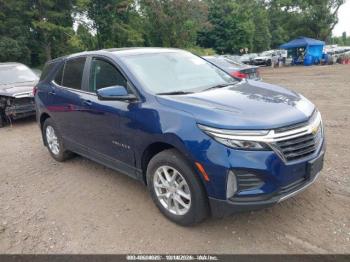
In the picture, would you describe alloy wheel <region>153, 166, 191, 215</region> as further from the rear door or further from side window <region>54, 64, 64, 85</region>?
side window <region>54, 64, 64, 85</region>

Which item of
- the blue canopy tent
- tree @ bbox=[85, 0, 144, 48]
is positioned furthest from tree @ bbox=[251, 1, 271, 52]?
tree @ bbox=[85, 0, 144, 48]

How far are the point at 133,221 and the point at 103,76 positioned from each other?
1.89 metres

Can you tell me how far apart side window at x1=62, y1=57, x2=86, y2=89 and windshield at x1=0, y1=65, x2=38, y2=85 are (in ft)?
17.3

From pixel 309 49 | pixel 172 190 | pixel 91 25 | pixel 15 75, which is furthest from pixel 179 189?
pixel 309 49

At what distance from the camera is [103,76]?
4309mm

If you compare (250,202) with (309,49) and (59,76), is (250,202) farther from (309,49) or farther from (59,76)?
(309,49)

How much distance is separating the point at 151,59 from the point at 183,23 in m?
23.5

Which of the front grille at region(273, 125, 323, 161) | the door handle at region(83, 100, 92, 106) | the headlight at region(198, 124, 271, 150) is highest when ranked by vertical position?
the door handle at region(83, 100, 92, 106)

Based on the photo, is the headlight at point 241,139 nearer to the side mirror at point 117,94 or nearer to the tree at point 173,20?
the side mirror at point 117,94

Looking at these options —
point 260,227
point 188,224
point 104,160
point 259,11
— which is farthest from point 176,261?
point 259,11

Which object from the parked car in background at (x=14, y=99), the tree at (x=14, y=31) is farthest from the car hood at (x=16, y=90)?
the tree at (x=14, y=31)

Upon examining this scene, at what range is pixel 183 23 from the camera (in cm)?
2645

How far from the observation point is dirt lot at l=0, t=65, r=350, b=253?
321 centimetres

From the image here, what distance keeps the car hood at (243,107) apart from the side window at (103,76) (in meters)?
0.78
